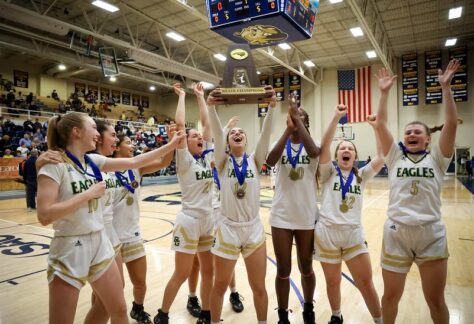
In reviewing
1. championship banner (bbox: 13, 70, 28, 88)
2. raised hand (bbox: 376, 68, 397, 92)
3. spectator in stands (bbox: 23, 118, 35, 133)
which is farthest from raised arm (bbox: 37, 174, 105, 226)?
championship banner (bbox: 13, 70, 28, 88)

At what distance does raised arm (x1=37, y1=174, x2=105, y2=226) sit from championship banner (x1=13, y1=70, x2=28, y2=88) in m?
23.1

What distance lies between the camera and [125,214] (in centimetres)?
297

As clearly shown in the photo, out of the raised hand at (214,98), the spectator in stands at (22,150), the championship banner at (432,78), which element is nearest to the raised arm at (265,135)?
the raised hand at (214,98)

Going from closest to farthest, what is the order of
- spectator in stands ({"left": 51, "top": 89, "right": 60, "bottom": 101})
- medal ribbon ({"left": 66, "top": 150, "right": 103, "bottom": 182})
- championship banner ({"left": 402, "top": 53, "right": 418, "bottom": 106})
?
medal ribbon ({"left": 66, "top": 150, "right": 103, "bottom": 182}) < championship banner ({"left": 402, "top": 53, "right": 418, "bottom": 106}) < spectator in stands ({"left": 51, "top": 89, "right": 60, "bottom": 101})

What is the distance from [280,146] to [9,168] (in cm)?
1348

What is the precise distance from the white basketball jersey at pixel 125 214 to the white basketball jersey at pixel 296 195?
1.22m

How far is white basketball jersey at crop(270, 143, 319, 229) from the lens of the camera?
274cm

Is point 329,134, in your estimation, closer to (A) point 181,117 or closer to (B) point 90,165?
(A) point 181,117

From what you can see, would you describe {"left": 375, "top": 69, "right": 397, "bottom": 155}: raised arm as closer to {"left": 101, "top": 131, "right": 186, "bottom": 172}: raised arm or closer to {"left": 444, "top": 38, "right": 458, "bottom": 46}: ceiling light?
{"left": 101, "top": 131, "right": 186, "bottom": 172}: raised arm

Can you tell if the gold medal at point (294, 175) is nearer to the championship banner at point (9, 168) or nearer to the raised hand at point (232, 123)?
the raised hand at point (232, 123)

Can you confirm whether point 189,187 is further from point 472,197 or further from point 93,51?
point 93,51

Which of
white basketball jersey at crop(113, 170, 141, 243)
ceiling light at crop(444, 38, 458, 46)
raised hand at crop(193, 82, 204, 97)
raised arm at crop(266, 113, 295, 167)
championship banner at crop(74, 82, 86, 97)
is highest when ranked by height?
ceiling light at crop(444, 38, 458, 46)

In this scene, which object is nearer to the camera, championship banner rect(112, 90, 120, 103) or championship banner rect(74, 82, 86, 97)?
championship banner rect(74, 82, 86, 97)

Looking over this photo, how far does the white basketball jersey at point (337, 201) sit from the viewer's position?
276 centimetres
